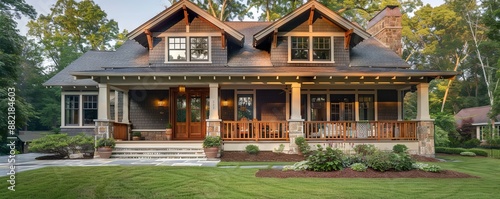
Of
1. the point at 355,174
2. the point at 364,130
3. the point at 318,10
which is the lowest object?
the point at 355,174

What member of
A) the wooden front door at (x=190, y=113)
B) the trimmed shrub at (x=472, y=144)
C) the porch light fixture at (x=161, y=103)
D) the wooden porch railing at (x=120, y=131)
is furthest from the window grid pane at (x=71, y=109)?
the trimmed shrub at (x=472, y=144)

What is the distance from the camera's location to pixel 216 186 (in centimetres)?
757

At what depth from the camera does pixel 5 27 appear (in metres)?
11.8

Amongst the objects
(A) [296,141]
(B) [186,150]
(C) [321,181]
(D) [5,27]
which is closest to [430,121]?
(A) [296,141]

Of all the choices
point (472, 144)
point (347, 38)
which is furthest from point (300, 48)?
point (472, 144)

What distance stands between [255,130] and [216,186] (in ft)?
22.2

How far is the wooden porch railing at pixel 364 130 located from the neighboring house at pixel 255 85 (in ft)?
0.13

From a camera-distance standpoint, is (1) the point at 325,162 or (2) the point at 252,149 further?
(2) the point at 252,149

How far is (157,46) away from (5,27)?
5733 millimetres

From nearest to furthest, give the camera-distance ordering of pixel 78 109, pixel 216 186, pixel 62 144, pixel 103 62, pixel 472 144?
pixel 216 186 < pixel 62 144 < pixel 78 109 < pixel 103 62 < pixel 472 144

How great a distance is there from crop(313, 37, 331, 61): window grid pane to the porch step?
6.36 meters

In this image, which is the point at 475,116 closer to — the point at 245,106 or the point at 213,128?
the point at 245,106

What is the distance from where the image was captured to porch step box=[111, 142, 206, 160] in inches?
536

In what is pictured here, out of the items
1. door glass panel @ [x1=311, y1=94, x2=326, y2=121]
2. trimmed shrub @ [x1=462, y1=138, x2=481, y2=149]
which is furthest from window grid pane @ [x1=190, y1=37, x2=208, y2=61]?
trimmed shrub @ [x1=462, y1=138, x2=481, y2=149]
